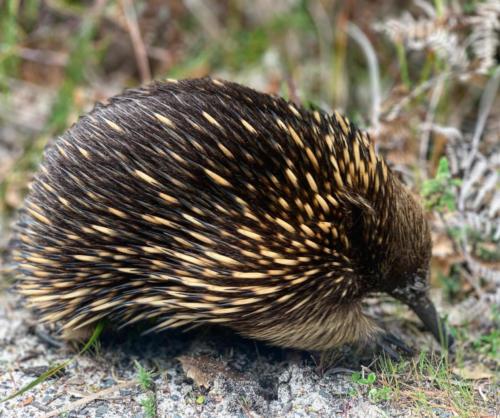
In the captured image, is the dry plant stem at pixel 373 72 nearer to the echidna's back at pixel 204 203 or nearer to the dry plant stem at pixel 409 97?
the dry plant stem at pixel 409 97

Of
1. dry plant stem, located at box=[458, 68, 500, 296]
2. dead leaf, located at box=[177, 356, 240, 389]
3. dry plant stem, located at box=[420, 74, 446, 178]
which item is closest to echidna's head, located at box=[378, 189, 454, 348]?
dry plant stem, located at box=[458, 68, 500, 296]

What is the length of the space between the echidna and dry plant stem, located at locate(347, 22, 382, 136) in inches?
43.3

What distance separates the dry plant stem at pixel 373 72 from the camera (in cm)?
376

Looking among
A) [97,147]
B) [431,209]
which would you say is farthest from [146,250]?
[431,209]

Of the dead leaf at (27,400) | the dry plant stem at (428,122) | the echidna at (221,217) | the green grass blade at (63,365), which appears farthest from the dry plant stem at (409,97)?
the dead leaf at (27,400)

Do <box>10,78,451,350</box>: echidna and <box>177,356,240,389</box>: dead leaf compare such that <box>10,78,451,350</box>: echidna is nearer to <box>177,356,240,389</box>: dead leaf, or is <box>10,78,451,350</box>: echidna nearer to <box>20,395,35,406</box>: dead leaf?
<box>177,356,240,389</box>: dead leaf

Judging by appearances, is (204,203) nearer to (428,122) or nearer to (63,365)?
(63,365)

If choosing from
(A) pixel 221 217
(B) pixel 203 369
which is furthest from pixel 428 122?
(B) pixel 203 369

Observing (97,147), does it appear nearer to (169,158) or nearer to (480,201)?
(169,158)

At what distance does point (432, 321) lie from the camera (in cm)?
293

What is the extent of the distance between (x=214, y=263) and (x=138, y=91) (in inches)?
32.1

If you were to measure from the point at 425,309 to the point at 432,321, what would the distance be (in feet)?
0.23

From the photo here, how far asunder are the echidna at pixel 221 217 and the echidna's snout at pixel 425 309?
14 centimetres

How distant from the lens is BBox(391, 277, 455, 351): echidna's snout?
2818 millimetres
